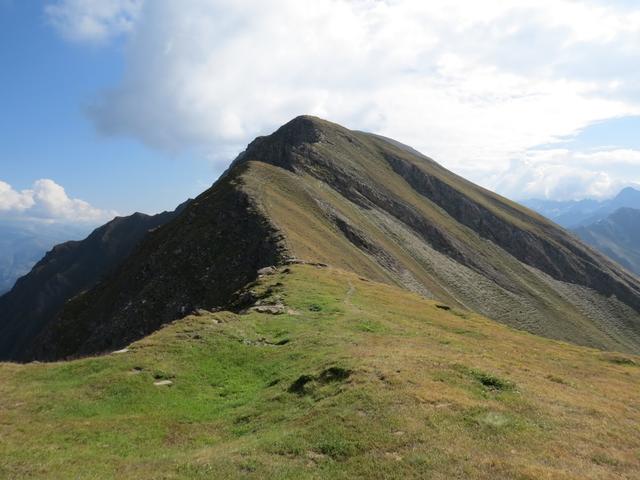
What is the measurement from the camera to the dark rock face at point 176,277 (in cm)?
6969

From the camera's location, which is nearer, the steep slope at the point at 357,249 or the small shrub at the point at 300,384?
the small shrub at the point at 300,384

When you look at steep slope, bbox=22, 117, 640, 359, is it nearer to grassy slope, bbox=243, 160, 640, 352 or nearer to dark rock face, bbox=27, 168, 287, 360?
dark rock face, bbox=27, 168, 287, 360

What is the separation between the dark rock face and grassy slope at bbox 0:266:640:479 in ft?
106

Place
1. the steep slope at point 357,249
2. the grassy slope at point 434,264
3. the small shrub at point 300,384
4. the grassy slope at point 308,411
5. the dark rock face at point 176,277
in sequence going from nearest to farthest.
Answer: the grassy slope at point 308,411, the small shrub at point 300,384, the dark rock face at point 176,277, the steep slope at point 357,249, the grassy slope at point 434,264

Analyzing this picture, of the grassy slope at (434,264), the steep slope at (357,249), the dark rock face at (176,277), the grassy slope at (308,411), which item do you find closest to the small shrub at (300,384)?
the grassy slope at (308,411)

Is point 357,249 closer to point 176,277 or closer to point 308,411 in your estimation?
point 176,277

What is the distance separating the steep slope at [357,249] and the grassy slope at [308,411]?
32.9 m

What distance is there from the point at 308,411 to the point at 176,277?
5769 cm

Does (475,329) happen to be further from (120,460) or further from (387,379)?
(120,460)

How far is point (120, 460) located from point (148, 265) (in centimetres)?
6802

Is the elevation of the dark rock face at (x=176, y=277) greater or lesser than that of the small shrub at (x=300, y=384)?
greater

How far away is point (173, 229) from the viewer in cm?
9162

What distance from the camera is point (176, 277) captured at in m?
75.1

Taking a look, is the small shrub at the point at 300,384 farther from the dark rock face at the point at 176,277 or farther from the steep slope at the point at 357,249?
the steep slope at the point at 357,249
